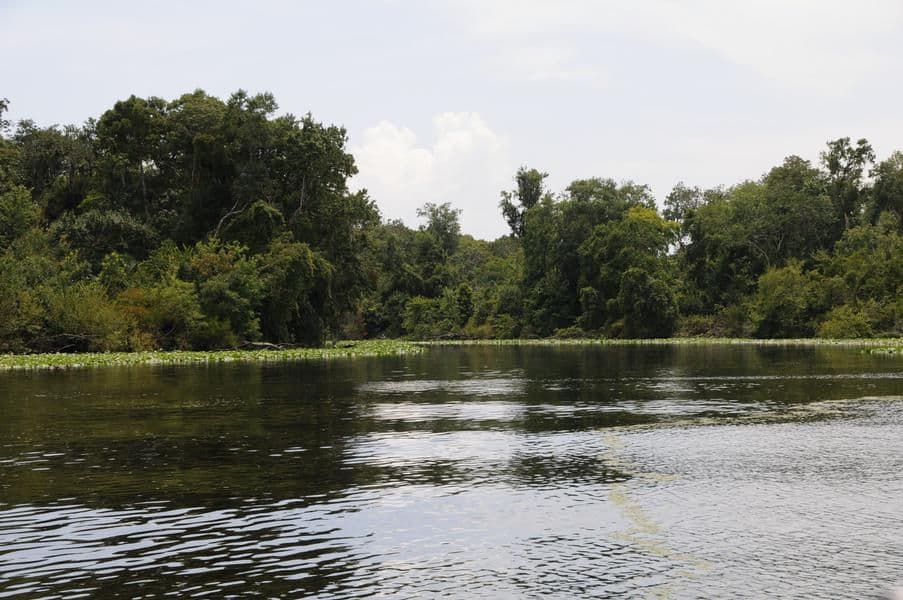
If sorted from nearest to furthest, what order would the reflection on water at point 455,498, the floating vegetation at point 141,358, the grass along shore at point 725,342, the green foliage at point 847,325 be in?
the reflection on water at point 455,498, the floating vegetation at point 141,358, the grass along shore at point 725,342, the green foliage at point 847,325

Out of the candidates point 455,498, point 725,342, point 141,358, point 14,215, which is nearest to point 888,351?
point 725,342

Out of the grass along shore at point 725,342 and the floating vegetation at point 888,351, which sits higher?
the grass along shore at point 725,342

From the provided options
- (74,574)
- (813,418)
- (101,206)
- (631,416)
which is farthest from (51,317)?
(74,574)

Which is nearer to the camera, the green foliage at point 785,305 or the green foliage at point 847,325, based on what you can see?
the green foliage at point 847,325

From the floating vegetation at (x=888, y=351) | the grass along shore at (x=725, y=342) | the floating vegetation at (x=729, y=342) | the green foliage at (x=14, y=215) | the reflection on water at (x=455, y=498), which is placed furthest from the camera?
the grass along shore at (x=725, y=342)

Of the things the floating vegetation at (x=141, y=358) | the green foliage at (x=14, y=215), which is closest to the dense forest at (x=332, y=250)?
the green foliage at (x=14, y=215)

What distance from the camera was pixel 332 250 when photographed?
251 ft

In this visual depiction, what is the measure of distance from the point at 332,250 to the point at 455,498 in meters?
64.9

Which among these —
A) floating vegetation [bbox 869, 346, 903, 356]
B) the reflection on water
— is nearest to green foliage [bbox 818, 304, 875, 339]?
floating vegetation [bbox 869, 346, 903, 356]

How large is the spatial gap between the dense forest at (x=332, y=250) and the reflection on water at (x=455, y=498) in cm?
3514

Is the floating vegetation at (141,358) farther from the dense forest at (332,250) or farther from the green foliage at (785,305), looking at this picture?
the green foliage at (785,305)

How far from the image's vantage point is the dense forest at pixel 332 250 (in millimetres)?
61125

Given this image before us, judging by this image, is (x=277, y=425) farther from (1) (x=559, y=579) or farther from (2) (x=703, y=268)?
(2) (x=703, y=268)

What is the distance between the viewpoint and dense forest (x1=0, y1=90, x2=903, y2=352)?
6112 centimetres
